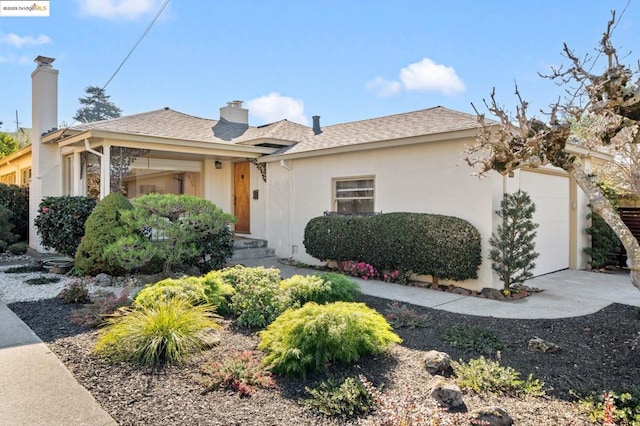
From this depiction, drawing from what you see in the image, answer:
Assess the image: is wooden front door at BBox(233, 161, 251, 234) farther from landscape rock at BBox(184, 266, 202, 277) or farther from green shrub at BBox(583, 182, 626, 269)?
green shrub at BBox(583, 182, 626, 269)

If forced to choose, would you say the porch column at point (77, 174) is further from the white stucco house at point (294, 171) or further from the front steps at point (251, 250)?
the front steps at point (251, 250)

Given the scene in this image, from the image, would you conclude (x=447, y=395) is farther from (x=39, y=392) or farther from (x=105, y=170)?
(x=105, y=170)

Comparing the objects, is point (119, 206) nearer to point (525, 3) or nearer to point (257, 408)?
point (257, 408)

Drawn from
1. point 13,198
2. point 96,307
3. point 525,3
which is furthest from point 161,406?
point 13,198

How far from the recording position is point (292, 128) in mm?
13742

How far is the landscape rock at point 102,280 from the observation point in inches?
302

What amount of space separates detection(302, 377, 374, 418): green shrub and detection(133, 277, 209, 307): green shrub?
2.32 meters

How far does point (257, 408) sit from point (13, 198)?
1478 cm

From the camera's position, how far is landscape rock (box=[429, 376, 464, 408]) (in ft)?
10.2

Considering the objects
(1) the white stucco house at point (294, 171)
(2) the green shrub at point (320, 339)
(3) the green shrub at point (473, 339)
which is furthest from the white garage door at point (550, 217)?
(2) the green shrub at point (320, 339)

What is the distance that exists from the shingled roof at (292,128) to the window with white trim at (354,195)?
942 mm

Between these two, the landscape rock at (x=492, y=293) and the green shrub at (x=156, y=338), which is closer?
the green shrub at (x=156, y=338)

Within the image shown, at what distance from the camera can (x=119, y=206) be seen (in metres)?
8.14

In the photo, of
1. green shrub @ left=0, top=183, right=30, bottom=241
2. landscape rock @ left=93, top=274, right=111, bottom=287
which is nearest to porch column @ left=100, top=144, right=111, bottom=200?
landscape rock @ left=93, top=274, right=111, bottom=287
